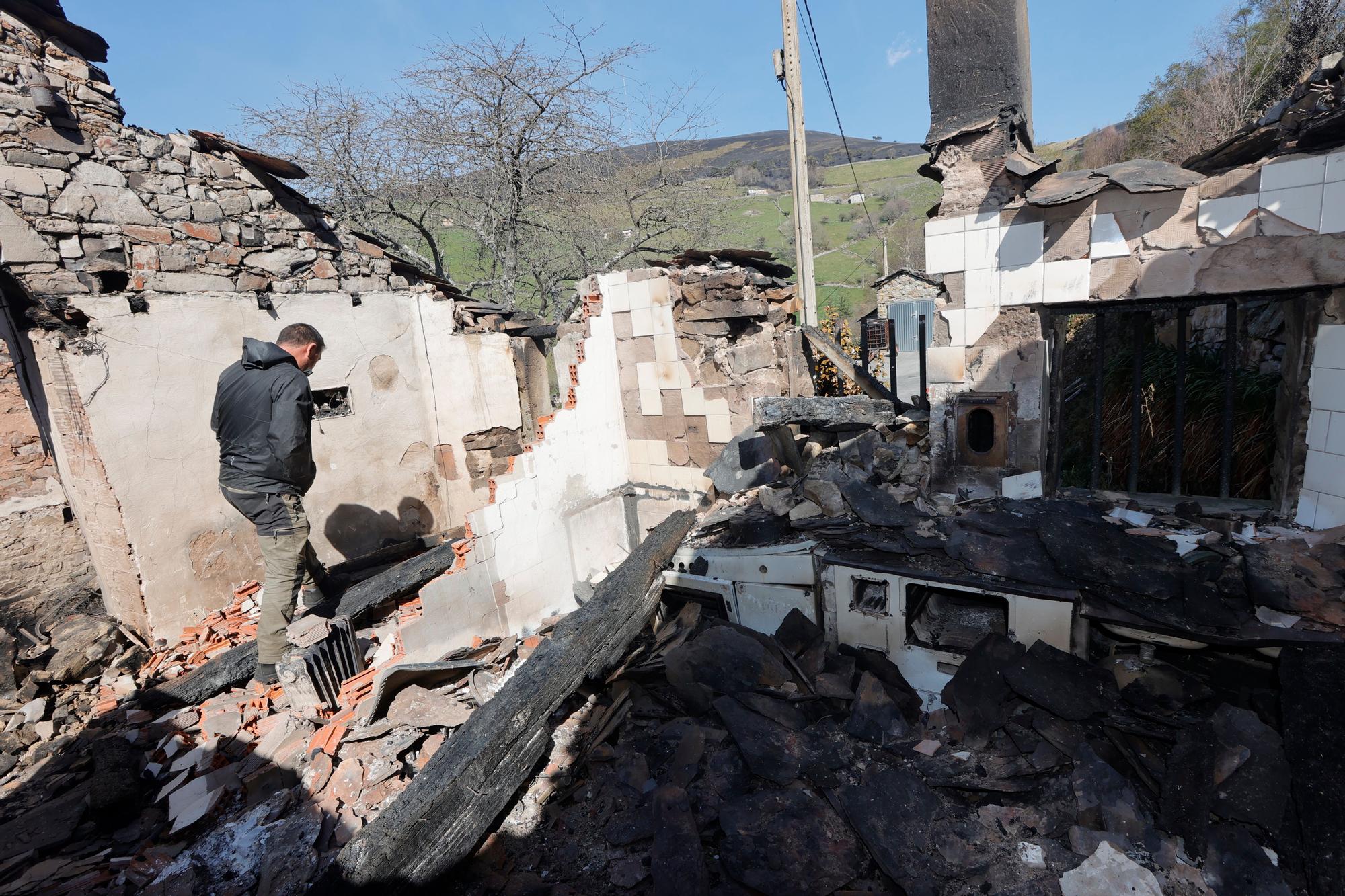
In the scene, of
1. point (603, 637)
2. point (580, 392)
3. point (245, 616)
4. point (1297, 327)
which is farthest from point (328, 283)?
point (1297, 327)

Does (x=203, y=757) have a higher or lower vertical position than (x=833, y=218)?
lower

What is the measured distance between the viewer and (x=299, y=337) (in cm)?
413

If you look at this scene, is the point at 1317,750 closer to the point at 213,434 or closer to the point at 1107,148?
the point at 213,434

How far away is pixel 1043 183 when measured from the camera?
140 inches

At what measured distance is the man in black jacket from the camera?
387 centimetres

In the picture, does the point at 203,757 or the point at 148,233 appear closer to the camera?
the point at 203,757

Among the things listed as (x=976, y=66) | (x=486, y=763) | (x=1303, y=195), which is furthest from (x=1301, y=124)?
(x=486, y=763)

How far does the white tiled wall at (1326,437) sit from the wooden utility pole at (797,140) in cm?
490

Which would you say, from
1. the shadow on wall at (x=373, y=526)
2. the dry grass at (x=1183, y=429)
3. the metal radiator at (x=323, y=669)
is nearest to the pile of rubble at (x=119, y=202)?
the shadow on wall at (x=373, y=526)

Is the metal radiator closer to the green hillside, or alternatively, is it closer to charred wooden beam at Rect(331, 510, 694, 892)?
charred wooden beam at Rect(331, 510, 694, 892)

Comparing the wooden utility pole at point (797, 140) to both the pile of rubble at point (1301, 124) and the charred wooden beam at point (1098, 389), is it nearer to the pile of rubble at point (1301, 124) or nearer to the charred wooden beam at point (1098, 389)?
the charred wooden beam at point (1098, 389)

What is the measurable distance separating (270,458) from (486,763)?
8.17ft

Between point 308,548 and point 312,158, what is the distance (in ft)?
34.1

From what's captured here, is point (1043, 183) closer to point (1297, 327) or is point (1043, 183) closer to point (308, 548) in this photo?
point (1297, 327)
